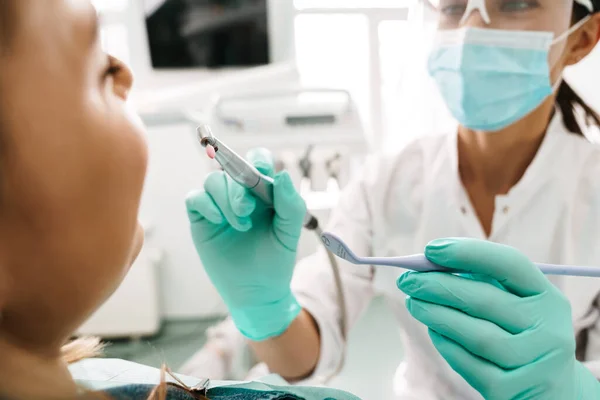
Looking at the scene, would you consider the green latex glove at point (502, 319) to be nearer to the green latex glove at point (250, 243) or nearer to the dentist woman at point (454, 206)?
the dentist woman at point (454, 206)

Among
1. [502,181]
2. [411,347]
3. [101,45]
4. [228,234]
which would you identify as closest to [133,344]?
[228,234]

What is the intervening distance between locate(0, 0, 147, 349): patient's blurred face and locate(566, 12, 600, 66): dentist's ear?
84 centimetres

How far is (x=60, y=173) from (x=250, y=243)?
0.44 metres

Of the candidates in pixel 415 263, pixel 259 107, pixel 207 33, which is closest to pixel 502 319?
pixel 415 263

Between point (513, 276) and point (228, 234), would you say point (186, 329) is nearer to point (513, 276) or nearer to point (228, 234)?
point (228, 234)

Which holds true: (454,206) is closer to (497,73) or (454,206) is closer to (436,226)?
(436,226)

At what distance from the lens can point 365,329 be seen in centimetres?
131

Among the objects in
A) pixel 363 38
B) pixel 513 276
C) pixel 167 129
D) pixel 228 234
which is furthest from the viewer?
pixel 167 129

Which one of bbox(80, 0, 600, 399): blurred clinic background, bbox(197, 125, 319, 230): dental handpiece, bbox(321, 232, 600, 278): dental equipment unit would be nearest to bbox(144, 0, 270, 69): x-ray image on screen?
bbox(80, 0, 600, 399): blurred clinic background

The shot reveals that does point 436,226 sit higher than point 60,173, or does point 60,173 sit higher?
point 60,173

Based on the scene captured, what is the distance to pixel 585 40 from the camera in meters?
0.94

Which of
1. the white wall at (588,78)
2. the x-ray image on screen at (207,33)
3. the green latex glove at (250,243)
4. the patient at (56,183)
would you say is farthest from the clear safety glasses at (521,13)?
the x-ray image on screen at (207,33)

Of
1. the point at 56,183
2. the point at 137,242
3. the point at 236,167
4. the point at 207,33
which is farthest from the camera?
the point at 207,33

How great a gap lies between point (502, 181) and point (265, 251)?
20.1 inches
